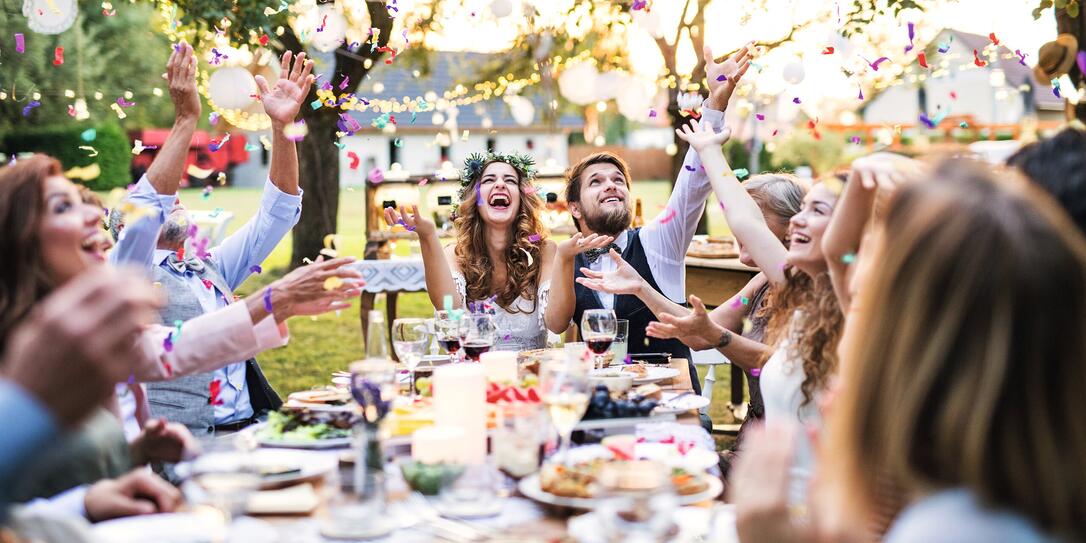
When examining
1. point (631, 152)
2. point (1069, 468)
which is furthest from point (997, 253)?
point (631, 152)

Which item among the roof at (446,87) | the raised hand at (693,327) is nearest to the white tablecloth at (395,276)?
the roof at (446,87)

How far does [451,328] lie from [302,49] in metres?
7.51

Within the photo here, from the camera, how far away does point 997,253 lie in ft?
3.76

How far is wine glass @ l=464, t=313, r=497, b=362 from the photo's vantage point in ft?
10.3

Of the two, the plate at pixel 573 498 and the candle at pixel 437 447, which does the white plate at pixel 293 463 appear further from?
the plate at pixel 573 498

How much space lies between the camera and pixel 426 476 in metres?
1.97

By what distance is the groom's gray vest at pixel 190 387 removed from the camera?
324cm

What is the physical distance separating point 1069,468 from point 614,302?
3215mm

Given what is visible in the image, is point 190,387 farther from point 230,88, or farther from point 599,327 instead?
point 230,88

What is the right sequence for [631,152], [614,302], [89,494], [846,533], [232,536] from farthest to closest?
[631,152] < [614,302] < [89,494] < [232,536] < [846,533]

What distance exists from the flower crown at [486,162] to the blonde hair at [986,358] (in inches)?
135

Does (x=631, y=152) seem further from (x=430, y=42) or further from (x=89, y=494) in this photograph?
(x=89, y=494)

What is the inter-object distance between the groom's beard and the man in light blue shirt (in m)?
1.31

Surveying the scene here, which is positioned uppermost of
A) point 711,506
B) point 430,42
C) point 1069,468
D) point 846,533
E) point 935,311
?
point 430,42
